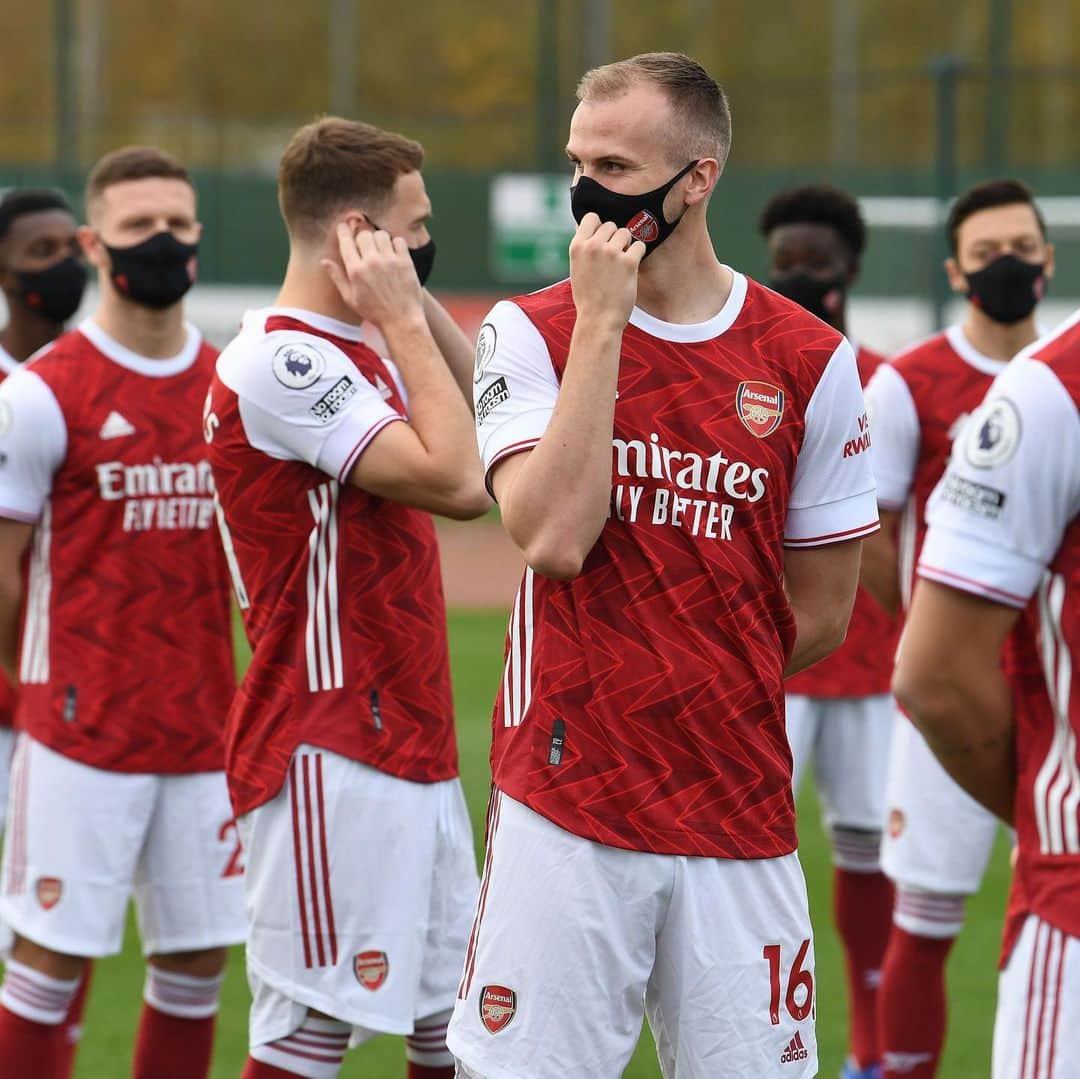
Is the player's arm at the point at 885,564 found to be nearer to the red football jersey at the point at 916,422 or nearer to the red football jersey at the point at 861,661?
the red football jersey at the point at 916,422

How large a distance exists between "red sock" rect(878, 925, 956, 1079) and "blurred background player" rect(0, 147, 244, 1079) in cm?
181

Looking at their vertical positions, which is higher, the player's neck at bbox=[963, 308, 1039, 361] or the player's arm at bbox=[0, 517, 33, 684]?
the player's neck at bbox=[963, 308, 1039, 361]

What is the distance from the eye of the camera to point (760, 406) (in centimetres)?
323

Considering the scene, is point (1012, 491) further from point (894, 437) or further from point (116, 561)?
point (894, 437)

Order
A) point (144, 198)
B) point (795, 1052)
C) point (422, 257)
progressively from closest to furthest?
point (795, 1052), point (422, 257), point (144, 198)

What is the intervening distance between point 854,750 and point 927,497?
0.95 metres

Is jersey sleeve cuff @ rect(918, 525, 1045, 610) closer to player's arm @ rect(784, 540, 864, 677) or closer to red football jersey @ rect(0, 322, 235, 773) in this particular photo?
player's arm @ rect(784, 540, 864, 677)

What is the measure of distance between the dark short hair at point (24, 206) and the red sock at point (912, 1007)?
10.7 ft

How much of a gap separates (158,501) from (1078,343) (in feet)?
8.38

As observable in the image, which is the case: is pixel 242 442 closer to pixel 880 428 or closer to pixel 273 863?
pixel 273 863

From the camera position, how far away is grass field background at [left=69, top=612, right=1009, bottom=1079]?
5.68 m

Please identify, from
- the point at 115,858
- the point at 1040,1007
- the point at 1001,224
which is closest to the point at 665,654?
the point at 1040,1007

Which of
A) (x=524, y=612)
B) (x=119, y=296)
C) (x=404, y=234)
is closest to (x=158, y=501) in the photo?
(x=119, y=296)

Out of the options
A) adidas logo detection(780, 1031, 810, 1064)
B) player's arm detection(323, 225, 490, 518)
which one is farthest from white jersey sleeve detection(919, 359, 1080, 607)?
player's arm detection(323, 225, 490, 518)
